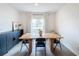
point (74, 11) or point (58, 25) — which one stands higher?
point (74, 11)

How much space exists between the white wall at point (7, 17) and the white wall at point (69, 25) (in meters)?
1.27

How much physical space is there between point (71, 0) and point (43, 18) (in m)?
2.18

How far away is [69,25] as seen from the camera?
3.19 m

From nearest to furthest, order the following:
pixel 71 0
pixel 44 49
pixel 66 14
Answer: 1. pixel 71 0
2. pixel 66 14
3. pixel 44 49

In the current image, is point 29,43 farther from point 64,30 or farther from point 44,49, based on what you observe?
point 64,30

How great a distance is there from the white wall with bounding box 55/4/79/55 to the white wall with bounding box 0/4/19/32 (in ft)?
4.16

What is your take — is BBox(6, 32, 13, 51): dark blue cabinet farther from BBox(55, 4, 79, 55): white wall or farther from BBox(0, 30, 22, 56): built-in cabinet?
BBox(55, 4, 79, 55): white wall

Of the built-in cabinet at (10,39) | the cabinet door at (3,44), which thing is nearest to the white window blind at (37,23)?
the built-in cabinet at (10,39)

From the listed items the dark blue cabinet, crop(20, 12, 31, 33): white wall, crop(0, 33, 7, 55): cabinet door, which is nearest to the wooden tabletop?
crop(20, 12, 31, 33): white wall

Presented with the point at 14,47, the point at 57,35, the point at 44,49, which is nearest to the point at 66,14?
the point at 57,35

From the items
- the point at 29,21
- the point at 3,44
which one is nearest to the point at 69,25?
the point at 29,21

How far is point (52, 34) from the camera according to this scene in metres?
3.21

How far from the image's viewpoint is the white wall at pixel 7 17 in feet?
10.1

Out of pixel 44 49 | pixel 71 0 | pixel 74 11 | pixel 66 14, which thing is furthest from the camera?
pixel 44 49
